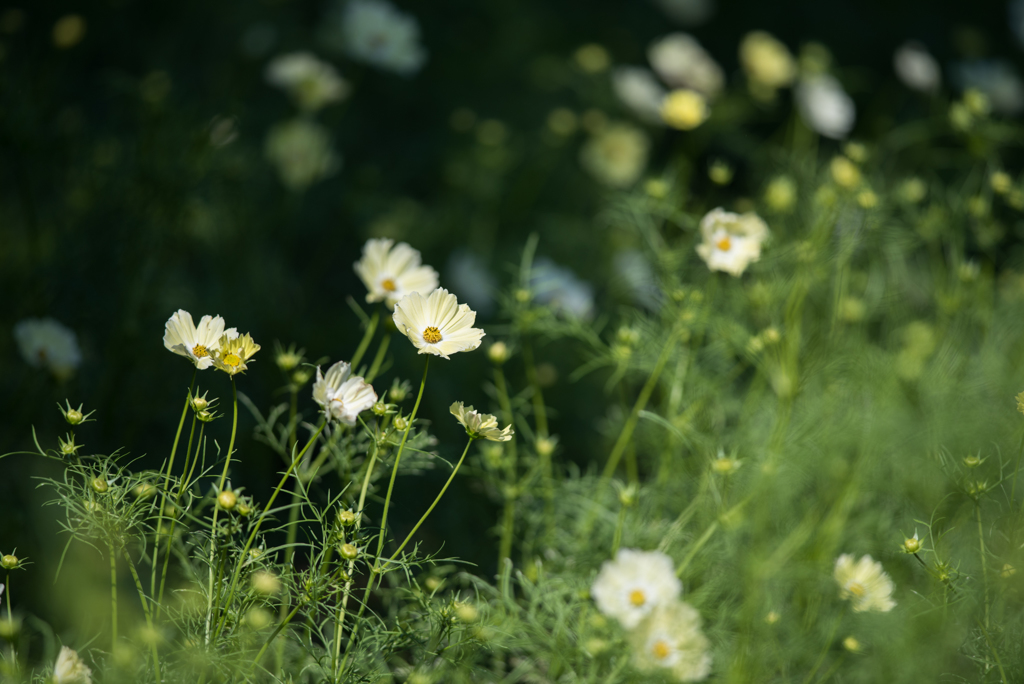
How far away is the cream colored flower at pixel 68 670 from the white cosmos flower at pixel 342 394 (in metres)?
0.26

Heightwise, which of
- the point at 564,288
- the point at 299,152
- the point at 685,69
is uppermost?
the point at 685,69

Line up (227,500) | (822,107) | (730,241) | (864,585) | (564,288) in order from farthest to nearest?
1. (822,107)
2. (564,288)
3. (730,241)
4. (864,585)
5. (227,500)

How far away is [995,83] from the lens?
1889 mm

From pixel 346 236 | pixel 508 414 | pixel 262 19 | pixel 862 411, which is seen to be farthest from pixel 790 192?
pixel 262 19

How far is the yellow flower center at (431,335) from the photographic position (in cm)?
62

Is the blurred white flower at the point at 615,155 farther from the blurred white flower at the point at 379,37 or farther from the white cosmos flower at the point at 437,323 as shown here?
the white cosmos flower at the point at 437,323

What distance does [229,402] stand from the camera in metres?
1.02

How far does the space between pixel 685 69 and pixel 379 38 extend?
0.66m

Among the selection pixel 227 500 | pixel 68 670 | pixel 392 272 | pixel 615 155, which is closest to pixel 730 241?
pixel 392 272

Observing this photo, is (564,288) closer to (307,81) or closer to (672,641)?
(307,81)

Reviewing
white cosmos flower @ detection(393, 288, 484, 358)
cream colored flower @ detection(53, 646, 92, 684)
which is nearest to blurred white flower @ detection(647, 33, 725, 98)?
white cosmos flower @ detection(393, 288, 484, 358)

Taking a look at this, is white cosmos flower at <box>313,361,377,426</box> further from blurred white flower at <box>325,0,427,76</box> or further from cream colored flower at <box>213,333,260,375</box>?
blurred white flower at <box>325,0,427,76</box>

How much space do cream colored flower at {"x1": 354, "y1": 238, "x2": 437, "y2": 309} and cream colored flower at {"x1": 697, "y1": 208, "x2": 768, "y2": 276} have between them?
0.31 m

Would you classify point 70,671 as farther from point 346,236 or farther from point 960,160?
point 960,160
